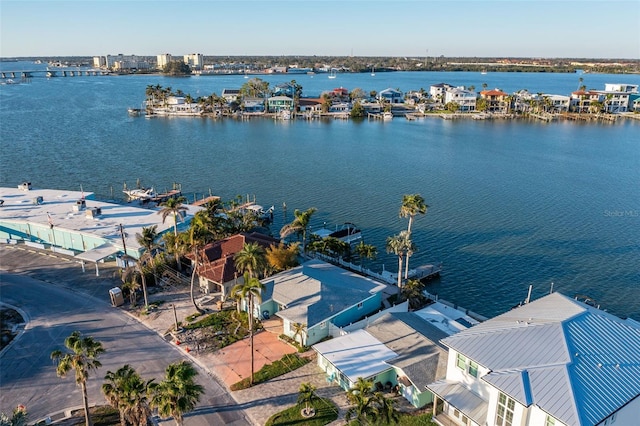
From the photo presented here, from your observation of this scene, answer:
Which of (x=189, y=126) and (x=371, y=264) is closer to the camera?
(x=371, y=264)

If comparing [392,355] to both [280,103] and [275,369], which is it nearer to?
[275,369]

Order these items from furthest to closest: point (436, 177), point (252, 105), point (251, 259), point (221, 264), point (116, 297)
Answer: point (252, 105)
point (436, 177)
point (221, 264)
point (116, 297)
point (251, 259)

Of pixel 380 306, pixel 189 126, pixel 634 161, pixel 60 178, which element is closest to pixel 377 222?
pixel 380 306

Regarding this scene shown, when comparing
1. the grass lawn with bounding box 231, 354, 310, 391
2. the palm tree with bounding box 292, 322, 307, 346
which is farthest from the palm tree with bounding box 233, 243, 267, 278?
the grass lawn with bounding box 231, 354, 310, 391

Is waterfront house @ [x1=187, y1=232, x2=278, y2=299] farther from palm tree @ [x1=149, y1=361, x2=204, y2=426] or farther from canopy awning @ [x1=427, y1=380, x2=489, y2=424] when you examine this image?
canopy awning @ [x1=427, y1=380, x2=489, y2=424]

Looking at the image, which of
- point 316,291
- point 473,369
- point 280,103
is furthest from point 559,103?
point 473,369

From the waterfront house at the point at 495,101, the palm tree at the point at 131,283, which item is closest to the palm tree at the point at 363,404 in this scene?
the palm tree at the point at 131,283

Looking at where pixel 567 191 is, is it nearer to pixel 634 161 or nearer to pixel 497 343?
pixel 634 161
